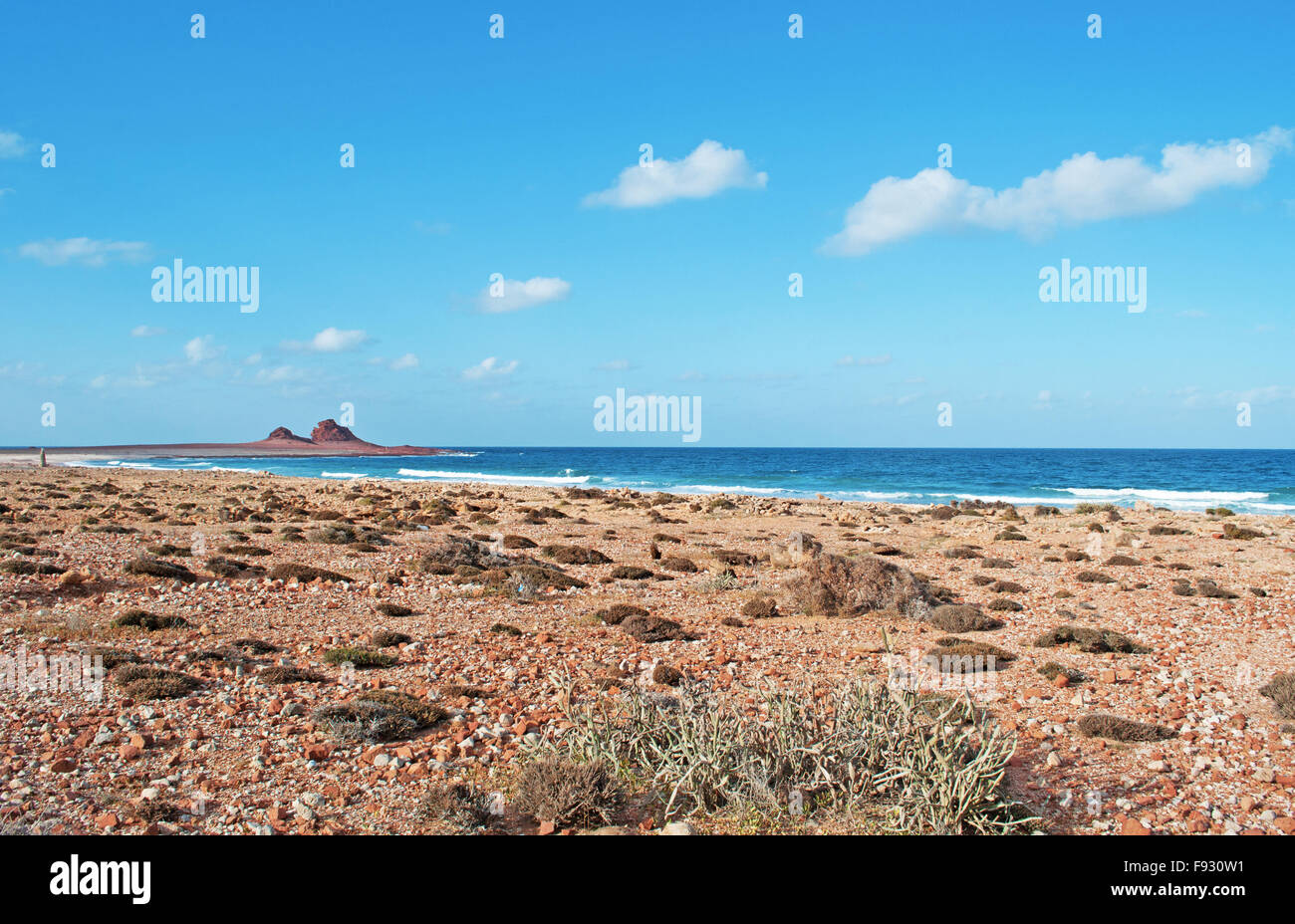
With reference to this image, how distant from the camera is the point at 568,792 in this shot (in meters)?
5.48

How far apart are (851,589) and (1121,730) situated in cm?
611

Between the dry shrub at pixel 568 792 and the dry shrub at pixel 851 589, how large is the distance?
7.84 metres

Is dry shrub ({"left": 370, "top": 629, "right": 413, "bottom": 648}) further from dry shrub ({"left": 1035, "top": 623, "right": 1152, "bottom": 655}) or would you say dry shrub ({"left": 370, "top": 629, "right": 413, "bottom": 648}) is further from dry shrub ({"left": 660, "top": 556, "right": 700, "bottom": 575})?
dry shrub ({"left": 1035, "top": 623, "right": 1152, "bottom": 655})

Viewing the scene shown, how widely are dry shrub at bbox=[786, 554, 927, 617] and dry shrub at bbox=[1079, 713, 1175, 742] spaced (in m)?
5.45

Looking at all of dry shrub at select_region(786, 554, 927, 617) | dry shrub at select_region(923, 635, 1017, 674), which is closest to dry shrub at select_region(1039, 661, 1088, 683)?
dry shrub at select_region(923, 635, 1017, 674)

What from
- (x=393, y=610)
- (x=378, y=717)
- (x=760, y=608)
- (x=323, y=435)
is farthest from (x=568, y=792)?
(x=323, y=435)

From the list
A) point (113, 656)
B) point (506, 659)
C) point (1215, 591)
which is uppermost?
point (113, 656)

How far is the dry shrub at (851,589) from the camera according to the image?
42.6ft

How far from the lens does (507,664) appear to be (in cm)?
959

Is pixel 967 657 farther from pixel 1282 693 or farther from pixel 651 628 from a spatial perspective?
pixel 651 628

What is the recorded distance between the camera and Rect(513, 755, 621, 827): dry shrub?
5.39 metres

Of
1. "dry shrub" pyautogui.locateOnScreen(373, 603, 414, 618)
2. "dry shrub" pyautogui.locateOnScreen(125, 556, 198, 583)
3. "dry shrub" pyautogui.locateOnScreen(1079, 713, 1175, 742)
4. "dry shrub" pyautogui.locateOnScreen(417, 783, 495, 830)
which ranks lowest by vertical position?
"dry shrub" pyautogui.locateOnScreen(1079, 713, 1175, 742)

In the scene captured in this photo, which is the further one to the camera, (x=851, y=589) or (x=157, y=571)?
(x=157, y=571)

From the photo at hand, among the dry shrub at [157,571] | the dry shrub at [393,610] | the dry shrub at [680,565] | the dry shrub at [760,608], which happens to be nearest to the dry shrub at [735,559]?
the dry shrub at [680,565]
